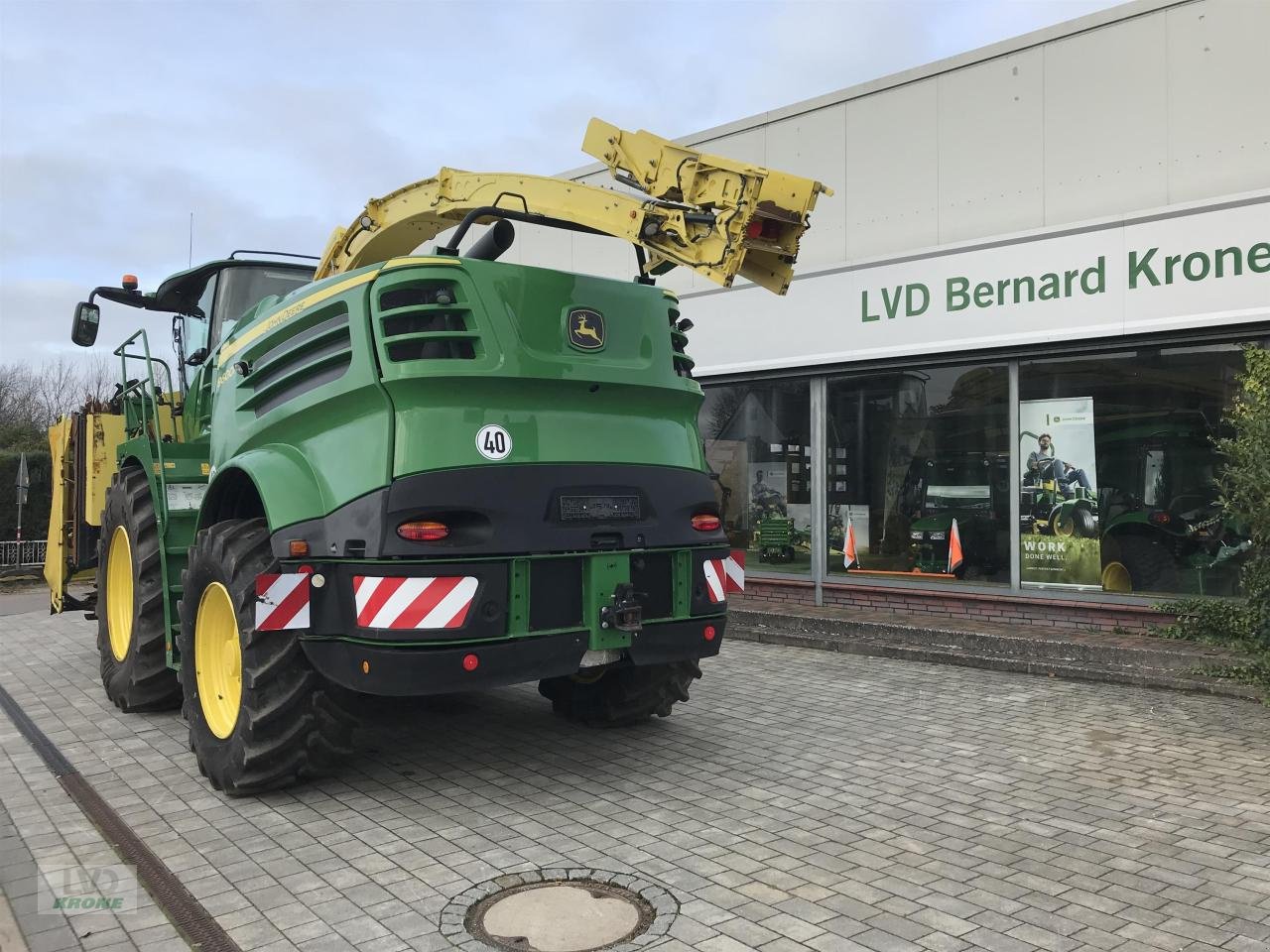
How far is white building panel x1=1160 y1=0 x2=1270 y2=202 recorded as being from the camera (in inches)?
310

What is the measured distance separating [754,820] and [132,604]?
476 cm

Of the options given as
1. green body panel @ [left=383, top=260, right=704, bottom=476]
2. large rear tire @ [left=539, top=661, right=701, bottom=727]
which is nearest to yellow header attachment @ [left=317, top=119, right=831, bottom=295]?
green body panel @ [left=383, top=260, right=704, bottom=476]

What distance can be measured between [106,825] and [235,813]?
0.57m

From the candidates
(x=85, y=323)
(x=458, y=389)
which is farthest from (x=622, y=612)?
(x=85, y=323)

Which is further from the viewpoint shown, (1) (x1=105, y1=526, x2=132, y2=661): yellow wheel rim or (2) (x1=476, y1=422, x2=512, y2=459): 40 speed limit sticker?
(1) (x1=105, y1=526, x2=132, y2=661): yellow wheel rim

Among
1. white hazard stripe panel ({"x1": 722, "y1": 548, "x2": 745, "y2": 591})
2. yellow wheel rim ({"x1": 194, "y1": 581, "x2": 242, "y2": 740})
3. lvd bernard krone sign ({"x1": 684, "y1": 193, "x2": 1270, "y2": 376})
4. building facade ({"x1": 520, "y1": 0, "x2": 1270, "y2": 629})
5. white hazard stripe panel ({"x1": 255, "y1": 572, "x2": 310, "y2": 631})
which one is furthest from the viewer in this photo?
building facade ({"x1": 520, "y1": 0, "x2": 1270, "y2": 629})

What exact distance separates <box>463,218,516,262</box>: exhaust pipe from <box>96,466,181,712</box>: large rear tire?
2979mm

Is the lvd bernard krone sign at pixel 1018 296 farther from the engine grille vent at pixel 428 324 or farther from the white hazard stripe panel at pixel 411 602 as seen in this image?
the white hazard stripe panel at pixel 411 602

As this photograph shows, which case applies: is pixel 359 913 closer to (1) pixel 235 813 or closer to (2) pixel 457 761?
(1) pixel 235 813

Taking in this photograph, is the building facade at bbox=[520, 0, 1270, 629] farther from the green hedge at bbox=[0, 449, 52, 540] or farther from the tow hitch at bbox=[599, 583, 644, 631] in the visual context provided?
the green hedge at bbox=[0, 449, 52, 540]

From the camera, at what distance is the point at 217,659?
5531 mm

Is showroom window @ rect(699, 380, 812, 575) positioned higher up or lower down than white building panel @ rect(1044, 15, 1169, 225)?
lower down

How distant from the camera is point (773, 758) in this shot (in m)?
5.73

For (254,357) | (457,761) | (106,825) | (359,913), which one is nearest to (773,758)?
(457,761)
